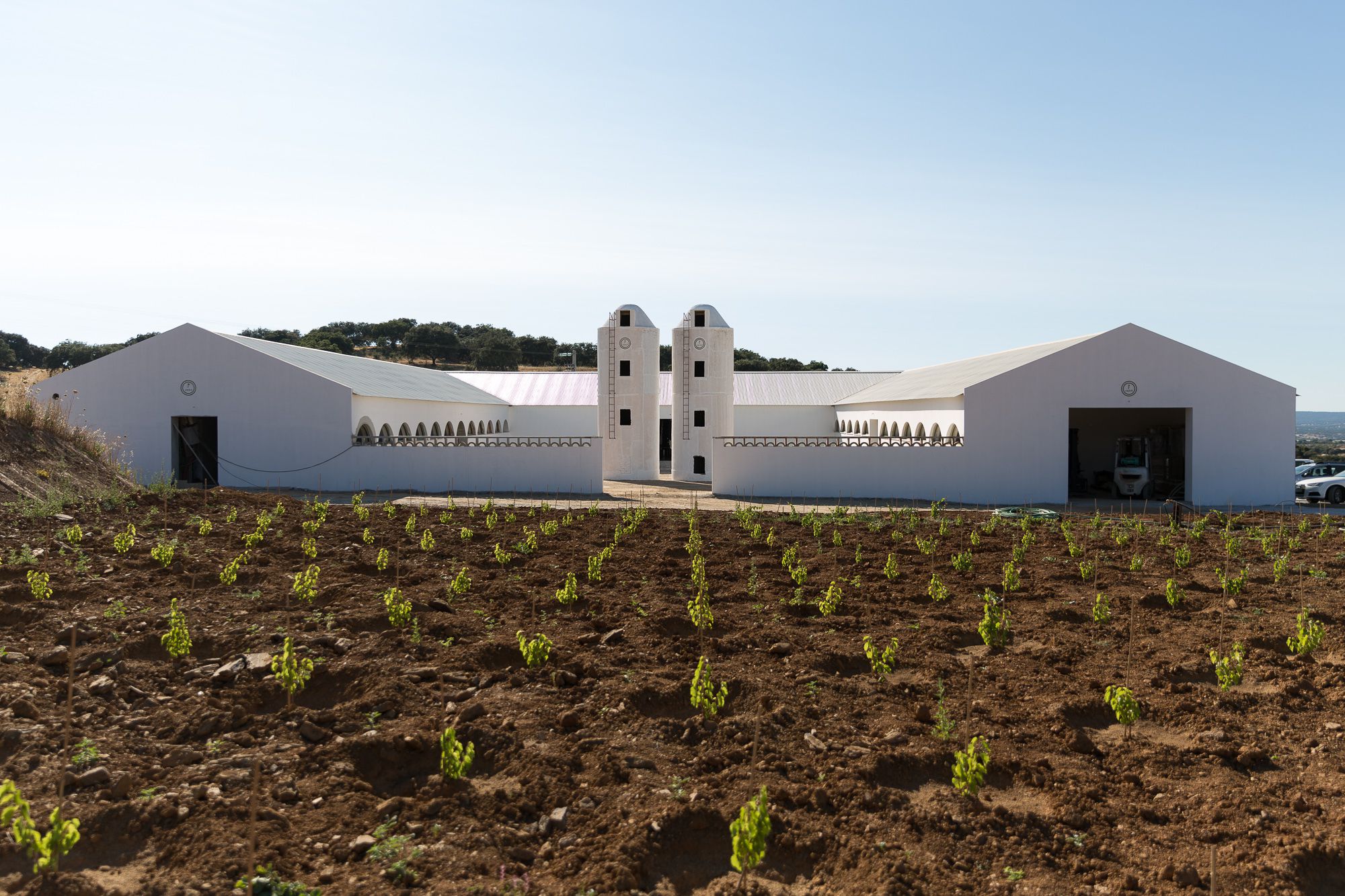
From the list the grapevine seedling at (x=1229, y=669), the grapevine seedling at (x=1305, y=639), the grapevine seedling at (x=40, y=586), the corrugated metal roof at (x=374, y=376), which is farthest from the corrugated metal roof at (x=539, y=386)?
the grapevine seedling at (x=1229, y=669)

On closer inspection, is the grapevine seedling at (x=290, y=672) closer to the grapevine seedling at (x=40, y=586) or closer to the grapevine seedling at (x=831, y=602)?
the grapevine seedling at (x=40, y=586)

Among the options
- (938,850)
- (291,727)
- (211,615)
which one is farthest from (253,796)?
(211,615)

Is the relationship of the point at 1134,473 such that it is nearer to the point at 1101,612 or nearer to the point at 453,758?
the point at 1101,612

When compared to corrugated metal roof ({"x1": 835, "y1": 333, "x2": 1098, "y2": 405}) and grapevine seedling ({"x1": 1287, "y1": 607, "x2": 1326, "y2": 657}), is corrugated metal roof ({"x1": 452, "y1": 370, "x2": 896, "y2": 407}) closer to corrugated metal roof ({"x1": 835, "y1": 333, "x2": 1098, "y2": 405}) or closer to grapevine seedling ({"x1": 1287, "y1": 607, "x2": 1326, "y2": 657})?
corrugated metal roof ({"x1": 835, "y1": 333, "x2": 1098, "y2": 405})

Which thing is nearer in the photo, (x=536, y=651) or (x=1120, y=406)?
(x=536, y=651)

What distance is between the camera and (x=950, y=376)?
30.5 metres

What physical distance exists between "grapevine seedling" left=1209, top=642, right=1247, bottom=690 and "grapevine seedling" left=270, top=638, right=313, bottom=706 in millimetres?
6800

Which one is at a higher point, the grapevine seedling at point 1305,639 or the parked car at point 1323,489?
the parked car at point 1323,489

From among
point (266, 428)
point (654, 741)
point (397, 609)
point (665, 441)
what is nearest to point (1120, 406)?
point (665, 441)

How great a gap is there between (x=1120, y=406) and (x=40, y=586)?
23641 mm

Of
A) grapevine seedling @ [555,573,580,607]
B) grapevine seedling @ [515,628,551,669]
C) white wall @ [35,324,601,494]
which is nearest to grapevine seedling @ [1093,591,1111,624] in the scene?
grapevine seedling @ [555,573,580,607]

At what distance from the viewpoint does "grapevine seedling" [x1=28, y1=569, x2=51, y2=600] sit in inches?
310

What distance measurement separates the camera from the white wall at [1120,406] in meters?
23.3

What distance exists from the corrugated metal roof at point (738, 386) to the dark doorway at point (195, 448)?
49.8ft
